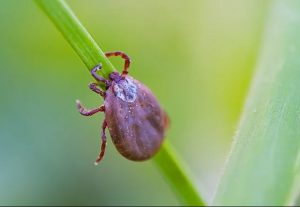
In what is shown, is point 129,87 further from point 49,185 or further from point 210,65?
point 210,65

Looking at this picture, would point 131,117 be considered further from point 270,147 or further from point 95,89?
point 270,147

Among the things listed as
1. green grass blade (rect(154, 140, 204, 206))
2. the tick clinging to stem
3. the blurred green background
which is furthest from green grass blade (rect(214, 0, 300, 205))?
the blurred green background

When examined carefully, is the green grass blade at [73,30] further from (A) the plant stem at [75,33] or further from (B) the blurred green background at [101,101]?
(B) the blurred green background at [101,101]

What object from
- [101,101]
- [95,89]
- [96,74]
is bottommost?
[101,101]

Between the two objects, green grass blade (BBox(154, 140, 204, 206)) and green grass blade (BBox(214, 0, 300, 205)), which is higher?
green grass blade (BBox(214, 0, 300, 205))

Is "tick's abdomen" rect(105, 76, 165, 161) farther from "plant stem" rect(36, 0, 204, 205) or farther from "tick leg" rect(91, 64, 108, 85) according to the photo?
"plant stem" rect(36, 0, 204, 205)

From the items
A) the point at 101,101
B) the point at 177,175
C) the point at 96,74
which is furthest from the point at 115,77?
the point at 101,101
